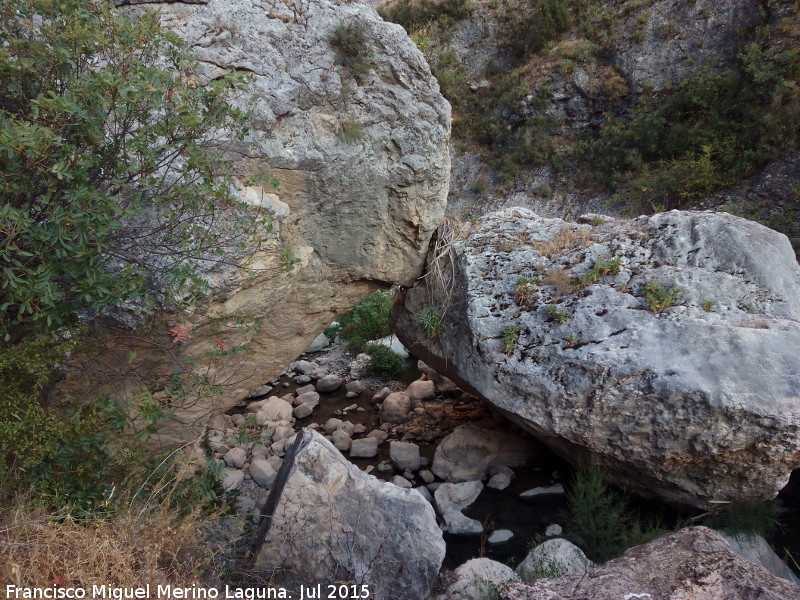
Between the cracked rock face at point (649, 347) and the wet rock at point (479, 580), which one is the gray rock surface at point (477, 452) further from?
the wet rock at point (479, 580)

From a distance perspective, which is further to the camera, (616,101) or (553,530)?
(616,101)

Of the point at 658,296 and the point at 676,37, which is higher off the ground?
the point at 676,37

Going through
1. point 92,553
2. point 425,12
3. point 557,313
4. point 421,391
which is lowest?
point 421,391

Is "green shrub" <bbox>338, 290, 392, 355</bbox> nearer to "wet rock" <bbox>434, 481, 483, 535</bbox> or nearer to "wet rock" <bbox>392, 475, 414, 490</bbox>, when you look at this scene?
"wet rock" <bbox>392, 475, 414, 490</bbox>

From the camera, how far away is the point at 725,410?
15.3ft

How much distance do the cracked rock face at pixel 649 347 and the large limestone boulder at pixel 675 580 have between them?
6.68 ft

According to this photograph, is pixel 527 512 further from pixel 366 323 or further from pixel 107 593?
pixel 366 323

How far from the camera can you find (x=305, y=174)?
536cm

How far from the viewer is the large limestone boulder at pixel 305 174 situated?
4953mm

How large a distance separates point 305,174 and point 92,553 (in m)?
3.65

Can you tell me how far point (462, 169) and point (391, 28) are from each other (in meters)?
11.8

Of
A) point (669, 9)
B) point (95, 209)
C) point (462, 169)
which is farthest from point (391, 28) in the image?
point (669, 9)

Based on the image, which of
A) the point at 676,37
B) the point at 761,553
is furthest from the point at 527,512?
the point at 676,37

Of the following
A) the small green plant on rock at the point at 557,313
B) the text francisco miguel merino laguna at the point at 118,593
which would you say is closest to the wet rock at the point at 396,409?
the small green plant on rock at the point at 557,313
